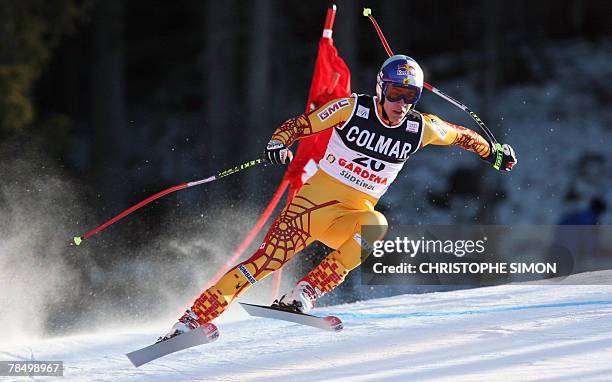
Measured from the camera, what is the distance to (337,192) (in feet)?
19.8

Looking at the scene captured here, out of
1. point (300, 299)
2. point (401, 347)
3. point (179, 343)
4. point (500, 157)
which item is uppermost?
point (500, 157)

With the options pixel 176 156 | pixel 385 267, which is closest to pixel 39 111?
pixel 176 156

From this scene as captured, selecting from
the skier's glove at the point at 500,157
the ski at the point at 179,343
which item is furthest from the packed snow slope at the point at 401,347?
the skier's glove at the point at 500,157

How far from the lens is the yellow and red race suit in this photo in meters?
5.80

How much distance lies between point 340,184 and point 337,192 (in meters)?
0.05

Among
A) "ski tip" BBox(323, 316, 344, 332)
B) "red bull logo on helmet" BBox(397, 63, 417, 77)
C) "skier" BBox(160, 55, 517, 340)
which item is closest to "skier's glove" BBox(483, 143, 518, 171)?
"skier" BBox(160, 55, 517, 340)

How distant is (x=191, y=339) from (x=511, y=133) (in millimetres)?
11484

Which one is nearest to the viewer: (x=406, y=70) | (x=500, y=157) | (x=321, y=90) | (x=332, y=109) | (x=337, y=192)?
(x=406, y=70)

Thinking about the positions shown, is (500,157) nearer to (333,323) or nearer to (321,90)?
(321,90)

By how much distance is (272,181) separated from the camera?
1384cm

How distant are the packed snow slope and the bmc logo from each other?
1447 mm

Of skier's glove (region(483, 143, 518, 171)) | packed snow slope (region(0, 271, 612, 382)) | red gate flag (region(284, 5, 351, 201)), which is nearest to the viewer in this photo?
packed snow slope (region(0, 271, 612, 382))

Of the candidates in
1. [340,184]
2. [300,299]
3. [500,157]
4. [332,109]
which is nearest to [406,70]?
[332,109]

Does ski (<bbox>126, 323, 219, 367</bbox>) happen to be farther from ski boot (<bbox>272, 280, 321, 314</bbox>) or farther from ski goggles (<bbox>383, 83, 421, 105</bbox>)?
ski goggles (<bbox>383, 83, 421, 105</bbox>)
